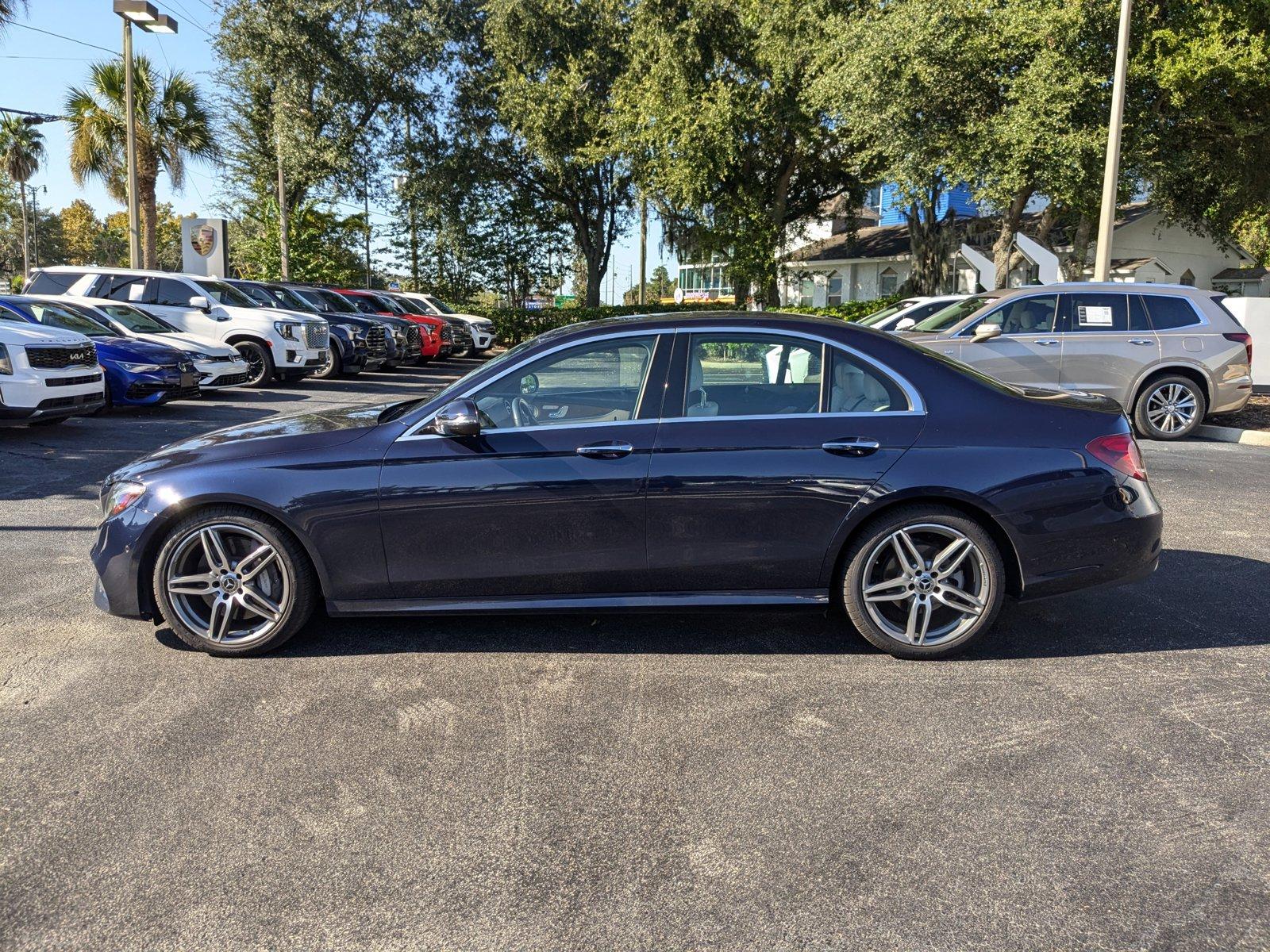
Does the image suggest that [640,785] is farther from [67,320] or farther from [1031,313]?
[67,320]

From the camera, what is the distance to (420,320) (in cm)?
2427

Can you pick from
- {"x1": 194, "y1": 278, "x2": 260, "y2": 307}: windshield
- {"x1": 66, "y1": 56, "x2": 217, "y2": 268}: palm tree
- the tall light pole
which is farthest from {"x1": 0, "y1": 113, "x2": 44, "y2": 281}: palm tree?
the tall light pole

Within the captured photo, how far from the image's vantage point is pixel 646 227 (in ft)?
125

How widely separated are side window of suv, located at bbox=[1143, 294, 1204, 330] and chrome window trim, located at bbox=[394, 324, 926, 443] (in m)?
8.94

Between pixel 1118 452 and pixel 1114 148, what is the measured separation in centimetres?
1324

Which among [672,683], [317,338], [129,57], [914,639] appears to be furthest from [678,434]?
[129,57]

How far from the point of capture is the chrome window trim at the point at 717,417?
4555 mm

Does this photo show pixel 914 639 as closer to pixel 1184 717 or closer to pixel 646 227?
pixel 1184 717

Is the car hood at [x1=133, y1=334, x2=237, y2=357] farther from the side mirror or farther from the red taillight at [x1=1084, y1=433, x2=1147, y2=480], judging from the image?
the red taillight at [x1=1084, y1=433, x2=1147, y2=480]

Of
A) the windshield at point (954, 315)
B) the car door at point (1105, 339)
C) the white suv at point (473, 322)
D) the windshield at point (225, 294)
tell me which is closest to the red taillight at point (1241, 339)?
the car door at point (1105, 339)

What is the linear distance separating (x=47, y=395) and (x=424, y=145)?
87.9 feet

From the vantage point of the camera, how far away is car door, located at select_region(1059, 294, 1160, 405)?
39.2ft

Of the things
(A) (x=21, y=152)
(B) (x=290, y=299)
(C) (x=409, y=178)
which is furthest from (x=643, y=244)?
(A) (x=21, y=152)

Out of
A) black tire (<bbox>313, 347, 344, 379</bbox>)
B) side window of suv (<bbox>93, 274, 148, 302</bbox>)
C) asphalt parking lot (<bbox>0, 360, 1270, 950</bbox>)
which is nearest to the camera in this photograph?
asphalt parking lot (<bbox>0, 360, 1270, 950</bbox>)
